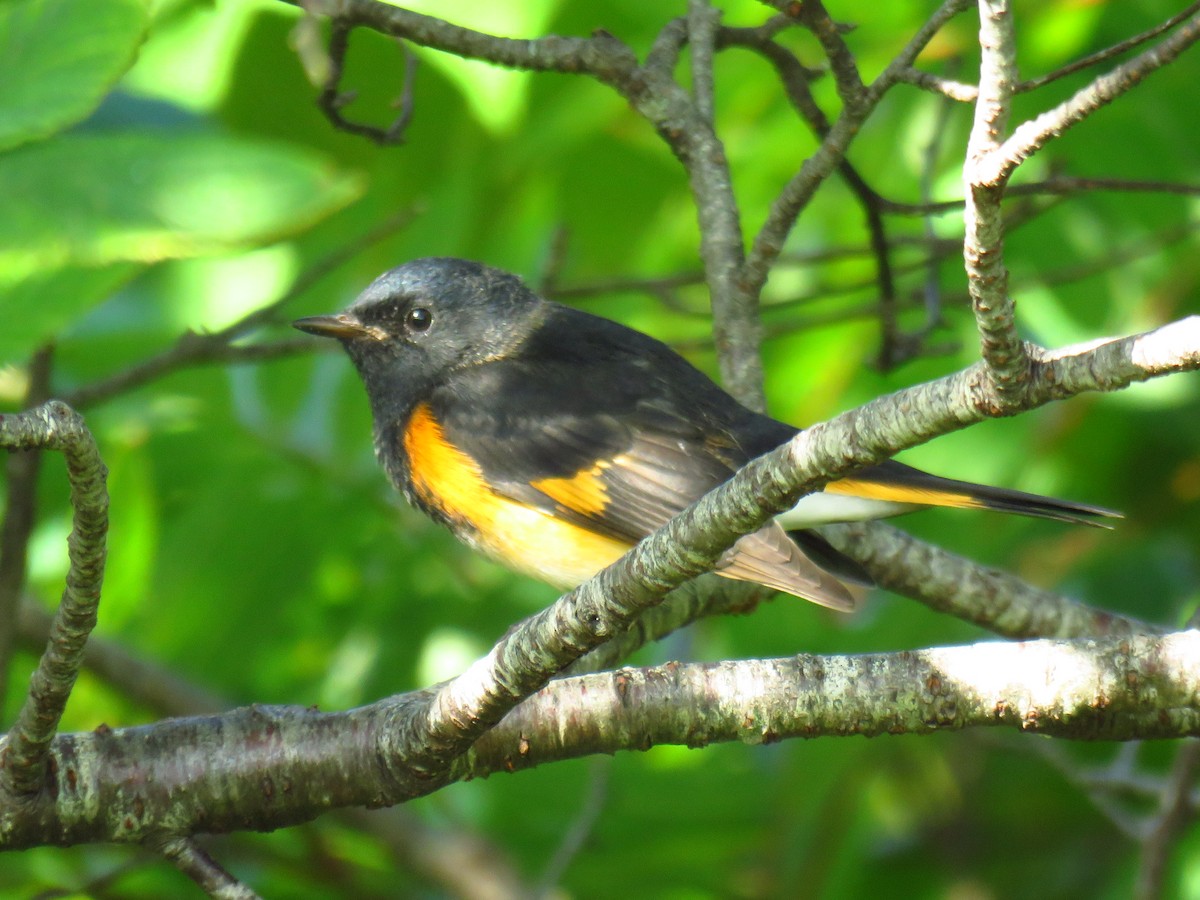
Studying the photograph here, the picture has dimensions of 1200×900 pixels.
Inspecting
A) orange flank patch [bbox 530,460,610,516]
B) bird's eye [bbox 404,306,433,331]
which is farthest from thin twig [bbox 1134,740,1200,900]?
bird's eye [bbox 404,306,433,331]

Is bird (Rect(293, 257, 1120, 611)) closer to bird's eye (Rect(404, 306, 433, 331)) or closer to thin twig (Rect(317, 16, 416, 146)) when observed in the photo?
bird's eye (Rect(404, 306, 433, 331))

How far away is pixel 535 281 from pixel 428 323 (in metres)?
0.42

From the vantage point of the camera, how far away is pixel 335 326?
12.6ft

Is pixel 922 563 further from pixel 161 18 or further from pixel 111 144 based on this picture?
pixel 161 18

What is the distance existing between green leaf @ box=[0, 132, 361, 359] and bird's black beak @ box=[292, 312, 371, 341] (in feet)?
3.48

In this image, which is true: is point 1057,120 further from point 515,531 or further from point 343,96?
point 515,531

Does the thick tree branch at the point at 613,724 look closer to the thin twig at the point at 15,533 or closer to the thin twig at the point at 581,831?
the thin twig at the point at 15,533

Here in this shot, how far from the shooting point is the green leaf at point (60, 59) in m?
2.38

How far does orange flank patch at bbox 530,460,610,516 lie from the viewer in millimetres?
3580

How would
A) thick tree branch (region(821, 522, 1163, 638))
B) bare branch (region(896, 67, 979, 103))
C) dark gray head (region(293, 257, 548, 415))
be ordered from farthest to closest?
1. dark gray head (region(293, 257, 548, 415))
2. thick tree branch (region(821, 522, 1163, 638))
3. bare branch (region(896, 67, 979, 103))

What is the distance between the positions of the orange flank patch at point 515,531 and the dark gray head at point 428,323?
16.3 inches

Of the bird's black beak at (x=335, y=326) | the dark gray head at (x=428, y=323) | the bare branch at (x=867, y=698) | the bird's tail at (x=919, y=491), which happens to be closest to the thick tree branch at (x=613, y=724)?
the bare branch at (x=867, y=698)

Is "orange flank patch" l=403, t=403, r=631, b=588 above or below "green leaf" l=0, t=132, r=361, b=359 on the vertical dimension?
below

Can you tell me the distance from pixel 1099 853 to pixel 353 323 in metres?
3.07
